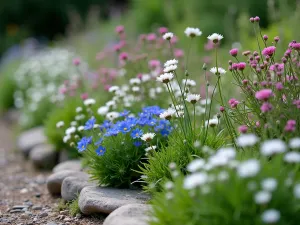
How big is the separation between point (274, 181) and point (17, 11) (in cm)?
1482

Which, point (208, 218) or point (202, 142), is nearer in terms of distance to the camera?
point (208, 218)

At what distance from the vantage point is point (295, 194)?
2.10 m

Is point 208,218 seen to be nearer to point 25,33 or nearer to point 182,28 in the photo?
point 182,28

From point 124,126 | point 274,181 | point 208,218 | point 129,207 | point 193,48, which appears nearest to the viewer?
point 274,181

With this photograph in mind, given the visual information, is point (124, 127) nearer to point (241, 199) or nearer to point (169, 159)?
point (169, 159)

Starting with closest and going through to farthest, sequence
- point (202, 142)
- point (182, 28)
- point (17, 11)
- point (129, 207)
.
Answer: point (129, 207)
point (202, 142)
point (182, 28)
point (17, 11)

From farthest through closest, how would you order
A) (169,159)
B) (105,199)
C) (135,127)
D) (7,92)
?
1. (7,92)
2. (135,127)
3. (105,199)
4. (169,159)

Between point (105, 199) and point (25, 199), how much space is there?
4.39 feet

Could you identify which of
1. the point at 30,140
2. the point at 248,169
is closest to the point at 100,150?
the point at 248,169

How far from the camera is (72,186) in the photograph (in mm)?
3838

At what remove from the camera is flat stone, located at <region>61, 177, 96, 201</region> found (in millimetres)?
3799

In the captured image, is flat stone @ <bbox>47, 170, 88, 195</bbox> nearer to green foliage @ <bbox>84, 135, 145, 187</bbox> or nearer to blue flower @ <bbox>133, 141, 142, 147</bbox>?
green foliage @ <bbox>84, 135, 145, 187</bbox>

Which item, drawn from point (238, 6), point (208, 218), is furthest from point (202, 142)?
point (238, 6)

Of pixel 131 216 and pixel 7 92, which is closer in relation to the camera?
pixel 131 216
